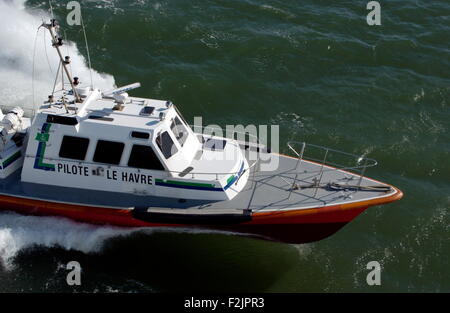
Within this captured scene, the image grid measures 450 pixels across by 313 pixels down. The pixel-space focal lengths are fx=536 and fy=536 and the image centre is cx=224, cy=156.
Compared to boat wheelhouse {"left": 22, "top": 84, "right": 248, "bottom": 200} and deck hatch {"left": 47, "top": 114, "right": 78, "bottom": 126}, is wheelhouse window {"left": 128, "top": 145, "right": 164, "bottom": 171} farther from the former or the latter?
deck hatch {"left": 47, "top": 114, "right": 78, "bottom": 126}

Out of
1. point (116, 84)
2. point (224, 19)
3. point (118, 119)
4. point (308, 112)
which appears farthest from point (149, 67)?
point (118, 119)

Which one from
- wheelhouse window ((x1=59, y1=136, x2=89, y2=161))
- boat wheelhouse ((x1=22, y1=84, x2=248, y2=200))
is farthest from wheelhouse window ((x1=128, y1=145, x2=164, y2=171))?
wheelhouse window ((x1=59, y1=136, x2=89, y2=161))

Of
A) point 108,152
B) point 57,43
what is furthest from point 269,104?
point 57,43

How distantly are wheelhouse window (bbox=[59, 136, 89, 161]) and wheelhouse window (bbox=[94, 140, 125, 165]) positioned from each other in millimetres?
306

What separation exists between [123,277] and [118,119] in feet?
12.6

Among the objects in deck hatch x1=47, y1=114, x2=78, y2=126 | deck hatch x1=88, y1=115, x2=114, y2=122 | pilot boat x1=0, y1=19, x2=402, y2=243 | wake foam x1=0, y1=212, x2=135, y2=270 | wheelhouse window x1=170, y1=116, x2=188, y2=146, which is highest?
deck hatch x1=88, y1=115, x2=114, y2=122

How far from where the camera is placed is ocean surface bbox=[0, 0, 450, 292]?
43.2 ft

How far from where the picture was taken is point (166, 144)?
1234 centimetres

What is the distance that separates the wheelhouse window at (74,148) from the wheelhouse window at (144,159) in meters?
1.12

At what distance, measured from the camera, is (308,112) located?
707 inches

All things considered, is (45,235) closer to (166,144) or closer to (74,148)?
(74,148)

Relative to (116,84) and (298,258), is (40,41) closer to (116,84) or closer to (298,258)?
(116,84)

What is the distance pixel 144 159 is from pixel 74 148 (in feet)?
5.52

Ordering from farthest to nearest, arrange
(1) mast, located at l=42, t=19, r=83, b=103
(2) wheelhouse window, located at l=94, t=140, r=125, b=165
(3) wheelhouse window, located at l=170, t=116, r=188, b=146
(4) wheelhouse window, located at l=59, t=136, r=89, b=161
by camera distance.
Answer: (3) wheelhouse window, located at l=170, t=116, r=188, b=146
(4) wheelhouse window, located at l=59, t=136, r=89, b=161
(2) wheelhouse window, located at l=94, t=140, r=125, b=165
(1) mast, located at l=42, t=19, r=83, b=103
